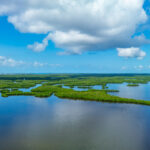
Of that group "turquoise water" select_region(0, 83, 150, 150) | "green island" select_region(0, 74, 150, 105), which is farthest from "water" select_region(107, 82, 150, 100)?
"turquoise water" select_region(0, 83, 150, 150)

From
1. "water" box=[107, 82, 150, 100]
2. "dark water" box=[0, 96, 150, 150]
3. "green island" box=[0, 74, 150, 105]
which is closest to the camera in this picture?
"dark water" box=[0, 96, 150, 150]

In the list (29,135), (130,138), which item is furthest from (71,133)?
(130,138)

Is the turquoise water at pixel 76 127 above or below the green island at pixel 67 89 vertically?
below

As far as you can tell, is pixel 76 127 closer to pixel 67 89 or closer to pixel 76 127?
pixel 76 127

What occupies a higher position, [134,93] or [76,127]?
[134,93]

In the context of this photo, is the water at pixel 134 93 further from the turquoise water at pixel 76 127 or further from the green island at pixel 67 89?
the turquoise water at pixel 76 127

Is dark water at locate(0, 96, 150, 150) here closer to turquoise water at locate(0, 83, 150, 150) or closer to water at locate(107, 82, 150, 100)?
turquoise water at locate(0, 83, 150, 150)

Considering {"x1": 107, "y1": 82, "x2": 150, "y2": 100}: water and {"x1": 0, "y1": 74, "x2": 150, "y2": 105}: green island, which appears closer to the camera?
{"x1": 0, "y1": 74, "x2": 150, "y2": 105}: green island

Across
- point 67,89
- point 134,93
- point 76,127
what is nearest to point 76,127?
point 76,127

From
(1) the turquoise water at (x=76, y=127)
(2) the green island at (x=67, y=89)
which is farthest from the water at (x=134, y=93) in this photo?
(1) the turquoise water at (x=76, y=127)
